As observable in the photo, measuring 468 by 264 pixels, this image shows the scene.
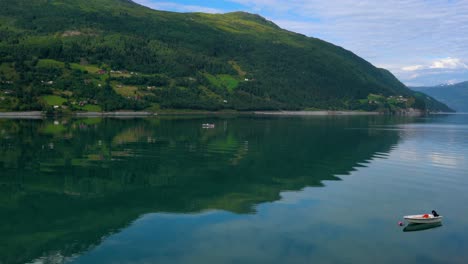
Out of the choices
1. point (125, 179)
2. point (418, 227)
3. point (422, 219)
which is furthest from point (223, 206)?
point (422, 219)

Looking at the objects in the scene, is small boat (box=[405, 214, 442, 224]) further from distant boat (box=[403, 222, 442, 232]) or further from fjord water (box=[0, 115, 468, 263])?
fjord water (box=[0, 115, 468, 263])

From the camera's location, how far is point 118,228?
35.4 meters

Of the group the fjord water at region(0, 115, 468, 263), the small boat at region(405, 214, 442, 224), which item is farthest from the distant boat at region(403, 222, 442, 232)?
the fjord water at region(0, 115, 468, 263)

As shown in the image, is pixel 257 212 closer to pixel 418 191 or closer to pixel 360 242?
pixel 360 242

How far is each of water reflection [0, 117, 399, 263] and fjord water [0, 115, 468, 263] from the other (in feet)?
0.51

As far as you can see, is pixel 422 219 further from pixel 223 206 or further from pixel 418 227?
pixel 223 206

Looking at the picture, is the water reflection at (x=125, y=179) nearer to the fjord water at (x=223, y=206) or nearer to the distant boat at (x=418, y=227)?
the fjord water at (x=223, y=206)

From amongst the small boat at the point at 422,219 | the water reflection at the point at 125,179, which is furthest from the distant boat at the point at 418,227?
the water reflection at the point at 125,179

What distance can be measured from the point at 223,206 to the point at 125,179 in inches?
696

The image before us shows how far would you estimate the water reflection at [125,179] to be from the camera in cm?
3500

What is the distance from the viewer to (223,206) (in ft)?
143

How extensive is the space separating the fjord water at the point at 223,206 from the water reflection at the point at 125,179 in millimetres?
156

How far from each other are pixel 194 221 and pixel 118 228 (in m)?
6.49

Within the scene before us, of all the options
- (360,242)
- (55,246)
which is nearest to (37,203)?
(55,246)
